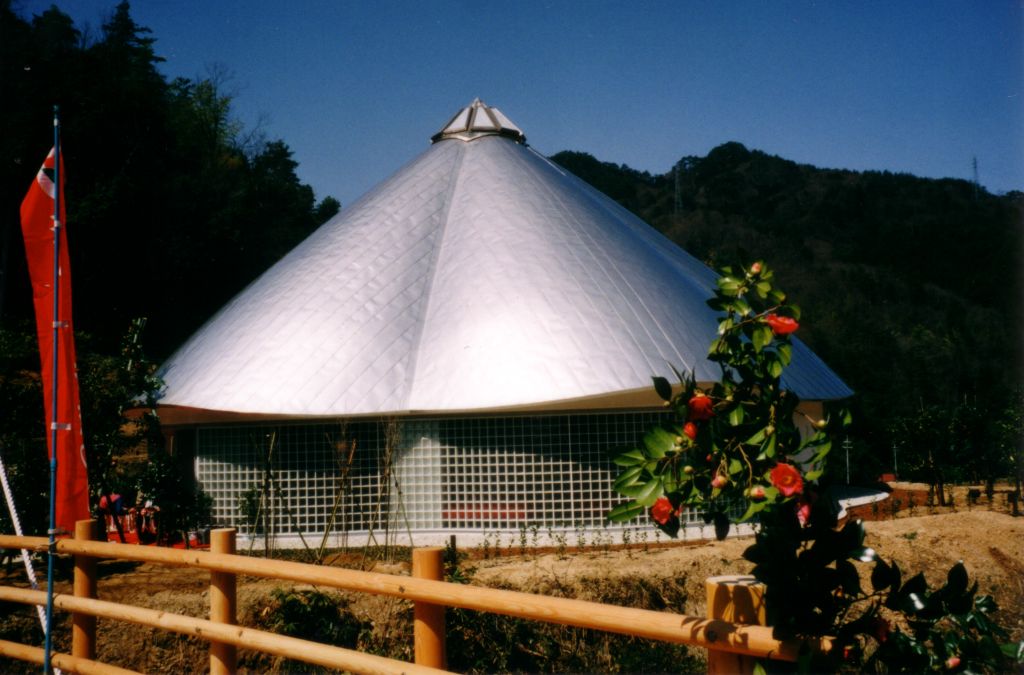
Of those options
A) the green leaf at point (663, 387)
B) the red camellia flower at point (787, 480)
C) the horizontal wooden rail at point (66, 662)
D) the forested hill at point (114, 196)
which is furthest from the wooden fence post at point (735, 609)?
the forested hill at point (114, 196)

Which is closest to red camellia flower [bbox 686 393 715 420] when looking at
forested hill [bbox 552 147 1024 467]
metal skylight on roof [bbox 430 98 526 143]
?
metal skylight on roof [bbox 430 98 526 143]

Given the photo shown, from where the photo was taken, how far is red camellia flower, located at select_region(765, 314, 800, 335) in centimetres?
253

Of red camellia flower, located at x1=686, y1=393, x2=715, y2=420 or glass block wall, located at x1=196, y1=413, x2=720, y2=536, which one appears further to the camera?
glass block wall, located at x1=196, y1=413, x2=720, y2=536

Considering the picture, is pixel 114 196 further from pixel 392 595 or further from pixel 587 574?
pixel 392 595

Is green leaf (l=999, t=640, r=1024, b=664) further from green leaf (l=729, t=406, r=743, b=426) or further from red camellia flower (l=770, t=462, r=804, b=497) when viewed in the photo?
green leaf (l=729, t=406, r=743, b=426)

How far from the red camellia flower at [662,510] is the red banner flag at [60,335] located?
499cm

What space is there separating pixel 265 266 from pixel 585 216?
17679mm

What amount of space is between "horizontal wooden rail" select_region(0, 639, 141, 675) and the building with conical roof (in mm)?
4858

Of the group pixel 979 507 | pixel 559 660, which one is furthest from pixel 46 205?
pixel 979 507

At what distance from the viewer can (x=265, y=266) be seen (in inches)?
1173

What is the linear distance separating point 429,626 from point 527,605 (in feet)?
2.25

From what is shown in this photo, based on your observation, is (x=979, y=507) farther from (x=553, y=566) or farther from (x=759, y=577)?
(x=759, y=577)

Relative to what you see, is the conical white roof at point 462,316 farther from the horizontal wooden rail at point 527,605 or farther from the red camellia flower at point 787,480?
the red camellia flower at point 787,480

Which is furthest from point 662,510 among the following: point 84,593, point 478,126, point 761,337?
point 478,126
